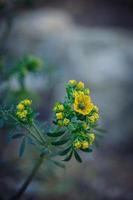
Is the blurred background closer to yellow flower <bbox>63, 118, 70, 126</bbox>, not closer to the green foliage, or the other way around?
the green foliage

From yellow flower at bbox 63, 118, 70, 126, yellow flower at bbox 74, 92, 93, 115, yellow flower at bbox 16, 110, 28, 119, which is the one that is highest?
yellow flower at bbox 74, 92, 93, 115

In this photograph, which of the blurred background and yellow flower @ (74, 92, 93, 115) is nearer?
yellow flower @ (74, 92, 93, 115)

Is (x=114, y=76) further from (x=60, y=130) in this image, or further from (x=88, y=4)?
(x=88, y=4)

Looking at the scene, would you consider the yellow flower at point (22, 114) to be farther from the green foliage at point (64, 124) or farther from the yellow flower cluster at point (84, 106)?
the yellow flower cluster at point (84, 106)

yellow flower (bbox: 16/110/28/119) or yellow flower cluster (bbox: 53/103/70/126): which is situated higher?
yellow flower cluster (bbox: 53/103/70/126)

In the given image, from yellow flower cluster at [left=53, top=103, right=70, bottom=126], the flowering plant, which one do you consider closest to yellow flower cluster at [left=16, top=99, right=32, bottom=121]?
the flowering plant

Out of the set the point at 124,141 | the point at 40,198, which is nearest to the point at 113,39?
the point at 124,141
